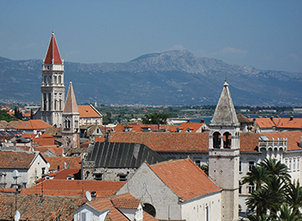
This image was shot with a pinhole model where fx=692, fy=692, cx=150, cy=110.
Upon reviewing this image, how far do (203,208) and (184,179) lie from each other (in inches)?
102

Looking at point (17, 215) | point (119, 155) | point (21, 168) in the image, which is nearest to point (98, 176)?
point (119, 155)

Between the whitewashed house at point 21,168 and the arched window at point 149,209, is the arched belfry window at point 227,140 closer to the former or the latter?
the arched window at point 149,209

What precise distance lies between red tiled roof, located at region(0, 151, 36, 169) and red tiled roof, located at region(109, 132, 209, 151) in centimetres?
1192

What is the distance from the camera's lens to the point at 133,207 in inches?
1618

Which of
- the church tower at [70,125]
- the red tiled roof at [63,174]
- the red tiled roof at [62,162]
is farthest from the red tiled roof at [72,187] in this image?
the church tower at [70,125]

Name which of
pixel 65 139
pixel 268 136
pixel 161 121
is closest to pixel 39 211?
pixel 268 136

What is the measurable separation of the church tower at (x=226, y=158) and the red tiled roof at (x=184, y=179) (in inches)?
49.0

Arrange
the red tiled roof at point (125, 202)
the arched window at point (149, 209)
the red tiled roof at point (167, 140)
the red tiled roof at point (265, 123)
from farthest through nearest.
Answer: the red tiled roof at point (265, 123)
the red tiled roof at point (167, 140)
the arched window at point (149, 209)
the red tiled roof at point (125, 202)

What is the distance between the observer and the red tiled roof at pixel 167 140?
268 feet

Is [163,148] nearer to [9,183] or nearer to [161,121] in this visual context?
[9,183]

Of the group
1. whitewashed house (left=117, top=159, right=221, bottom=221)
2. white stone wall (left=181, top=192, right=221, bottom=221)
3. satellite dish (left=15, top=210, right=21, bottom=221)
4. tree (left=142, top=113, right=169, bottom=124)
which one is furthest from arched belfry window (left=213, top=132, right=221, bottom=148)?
tree (left=142, top=113, right=169, bottom=124)

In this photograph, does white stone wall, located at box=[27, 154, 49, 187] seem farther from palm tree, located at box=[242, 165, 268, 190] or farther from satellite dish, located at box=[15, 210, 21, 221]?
satellite dish, located at box=[15, 210, 21, 221]

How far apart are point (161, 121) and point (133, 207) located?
151732mm

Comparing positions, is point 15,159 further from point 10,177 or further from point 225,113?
point 225,113
